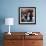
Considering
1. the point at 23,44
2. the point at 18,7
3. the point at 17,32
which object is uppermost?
the point at 18,7

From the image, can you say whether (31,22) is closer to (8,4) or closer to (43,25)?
(43,25)

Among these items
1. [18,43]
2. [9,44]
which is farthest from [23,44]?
[9,44]

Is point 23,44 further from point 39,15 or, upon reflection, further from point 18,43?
point 39,15

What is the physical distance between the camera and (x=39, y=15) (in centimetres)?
464

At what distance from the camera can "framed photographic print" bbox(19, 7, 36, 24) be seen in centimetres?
461

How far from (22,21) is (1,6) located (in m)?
0.87

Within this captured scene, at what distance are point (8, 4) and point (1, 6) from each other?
25 cm

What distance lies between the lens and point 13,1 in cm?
460

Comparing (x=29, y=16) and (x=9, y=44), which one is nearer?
(x=9, y=44)

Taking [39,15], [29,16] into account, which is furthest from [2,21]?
[39,15]

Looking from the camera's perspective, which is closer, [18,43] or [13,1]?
[18,43]

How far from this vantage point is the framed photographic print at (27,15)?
4605mm

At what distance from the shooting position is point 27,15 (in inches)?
182

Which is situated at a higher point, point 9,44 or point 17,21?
point 17,21
